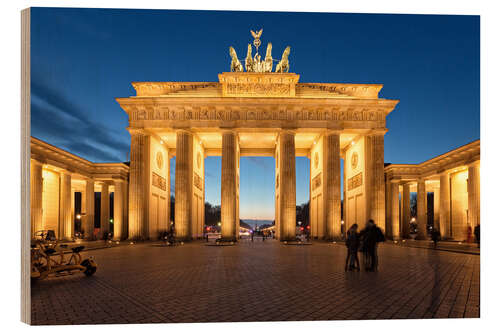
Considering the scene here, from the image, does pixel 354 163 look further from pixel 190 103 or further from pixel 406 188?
pixel 190 103

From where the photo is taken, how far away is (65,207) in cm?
3688

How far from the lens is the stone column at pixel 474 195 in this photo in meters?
27.7

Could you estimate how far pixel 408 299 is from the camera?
734 cm

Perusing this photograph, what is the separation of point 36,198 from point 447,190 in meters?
41.6

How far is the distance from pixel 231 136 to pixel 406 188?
2541 cm

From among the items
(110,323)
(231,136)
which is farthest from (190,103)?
(110,323)

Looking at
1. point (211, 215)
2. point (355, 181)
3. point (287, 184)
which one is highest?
point (355, 181)

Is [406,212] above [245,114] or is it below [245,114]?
below

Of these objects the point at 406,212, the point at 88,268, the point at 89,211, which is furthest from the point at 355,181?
the point at 89,211

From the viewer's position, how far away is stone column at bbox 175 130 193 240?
32.7 meters

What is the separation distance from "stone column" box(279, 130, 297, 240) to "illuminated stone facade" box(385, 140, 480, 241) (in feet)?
40.5

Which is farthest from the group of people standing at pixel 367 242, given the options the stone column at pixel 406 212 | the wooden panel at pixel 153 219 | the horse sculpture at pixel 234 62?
the stone column at pixel 406 212

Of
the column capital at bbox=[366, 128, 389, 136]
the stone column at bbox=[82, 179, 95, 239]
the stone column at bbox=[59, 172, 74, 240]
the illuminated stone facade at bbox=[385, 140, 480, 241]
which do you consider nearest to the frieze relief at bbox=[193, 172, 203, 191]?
the stone column at bbox=[82, 179, 95, 239]

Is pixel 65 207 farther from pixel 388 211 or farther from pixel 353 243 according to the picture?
pixel 388 211
